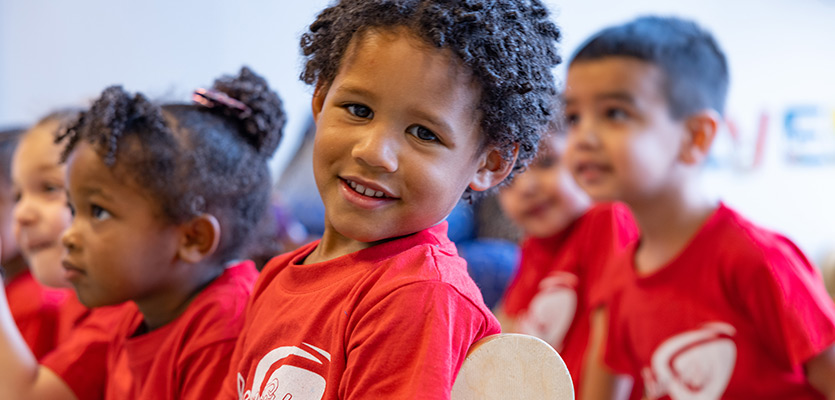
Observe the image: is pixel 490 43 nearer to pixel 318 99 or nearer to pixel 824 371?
pixel 318 99

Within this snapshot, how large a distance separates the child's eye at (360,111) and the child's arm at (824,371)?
76cm

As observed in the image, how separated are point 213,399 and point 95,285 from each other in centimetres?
23

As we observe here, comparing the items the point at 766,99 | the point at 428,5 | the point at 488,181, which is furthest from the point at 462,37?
the point at 766,99

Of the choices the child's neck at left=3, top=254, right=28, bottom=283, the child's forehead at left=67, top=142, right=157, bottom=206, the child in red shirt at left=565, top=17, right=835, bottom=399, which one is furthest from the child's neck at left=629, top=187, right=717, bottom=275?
the child's neck at left=3, top=254, right=28, bottom=283

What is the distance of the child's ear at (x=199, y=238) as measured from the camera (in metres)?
→ 0.97

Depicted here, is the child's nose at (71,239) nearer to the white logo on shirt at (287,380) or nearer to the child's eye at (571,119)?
the white logo on shirt at (287,380)

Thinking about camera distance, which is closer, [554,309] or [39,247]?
[39,247]

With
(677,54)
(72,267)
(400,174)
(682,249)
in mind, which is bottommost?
(72,267)

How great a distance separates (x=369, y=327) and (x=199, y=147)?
18.2 inches

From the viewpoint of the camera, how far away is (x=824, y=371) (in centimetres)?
104

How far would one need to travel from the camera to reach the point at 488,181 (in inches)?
29.4

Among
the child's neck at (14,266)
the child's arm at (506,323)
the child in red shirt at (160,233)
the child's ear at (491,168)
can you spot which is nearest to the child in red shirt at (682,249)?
the child's arm at (506,323)

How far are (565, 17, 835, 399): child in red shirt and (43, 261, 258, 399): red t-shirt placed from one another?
68 centimetres

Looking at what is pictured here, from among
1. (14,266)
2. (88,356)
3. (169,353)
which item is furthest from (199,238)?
(14,266)
